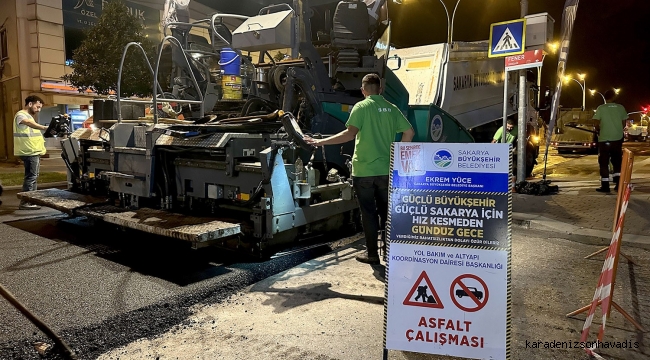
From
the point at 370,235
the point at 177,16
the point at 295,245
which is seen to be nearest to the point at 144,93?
the point at 177,16

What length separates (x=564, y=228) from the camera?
636cm

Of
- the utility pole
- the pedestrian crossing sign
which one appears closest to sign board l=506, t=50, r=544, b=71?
the pedestrian crossing sign

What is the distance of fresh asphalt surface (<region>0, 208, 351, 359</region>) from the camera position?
11.2 feet

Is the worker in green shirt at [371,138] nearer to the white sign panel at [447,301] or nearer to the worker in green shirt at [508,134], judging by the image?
the white sign panel at [447,301]

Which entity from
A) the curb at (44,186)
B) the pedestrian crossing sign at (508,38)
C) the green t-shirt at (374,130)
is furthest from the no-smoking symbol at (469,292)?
the curb at (44,186)

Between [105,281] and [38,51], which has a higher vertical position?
[38,51]

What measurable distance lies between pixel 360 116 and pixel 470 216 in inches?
72.5

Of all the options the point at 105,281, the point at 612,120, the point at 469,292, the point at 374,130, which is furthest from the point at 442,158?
the point at 612,120

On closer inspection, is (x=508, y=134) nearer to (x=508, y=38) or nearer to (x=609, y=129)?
(x=609, y=129)

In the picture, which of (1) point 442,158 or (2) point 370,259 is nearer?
(1) point 442,158

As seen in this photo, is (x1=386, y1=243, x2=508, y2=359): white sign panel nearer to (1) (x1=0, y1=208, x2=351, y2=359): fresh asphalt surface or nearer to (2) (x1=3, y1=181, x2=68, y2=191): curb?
(1) (x1=0, y1=208, x2=351, y2=359): fresh asphalt surface

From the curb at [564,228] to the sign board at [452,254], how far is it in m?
3.95

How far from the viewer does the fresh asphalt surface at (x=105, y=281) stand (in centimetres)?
340

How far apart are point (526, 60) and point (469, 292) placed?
679cm
